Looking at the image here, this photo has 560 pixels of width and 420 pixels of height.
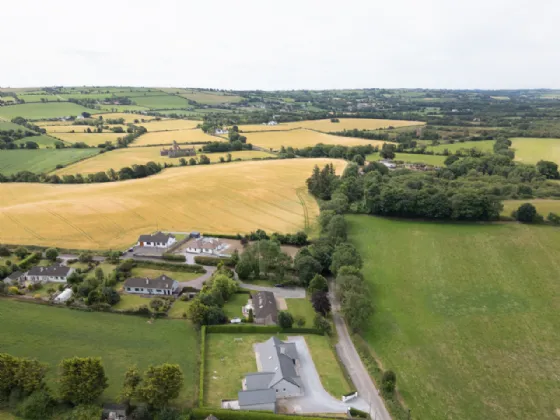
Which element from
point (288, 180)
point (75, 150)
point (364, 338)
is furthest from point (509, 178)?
point (75, 150)

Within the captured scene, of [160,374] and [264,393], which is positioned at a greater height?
[160,374]

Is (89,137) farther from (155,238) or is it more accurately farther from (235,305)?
(235,305)

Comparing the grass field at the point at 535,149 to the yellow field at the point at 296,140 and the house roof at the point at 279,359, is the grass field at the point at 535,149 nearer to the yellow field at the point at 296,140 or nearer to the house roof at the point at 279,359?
the yellow field at the point at 296,140

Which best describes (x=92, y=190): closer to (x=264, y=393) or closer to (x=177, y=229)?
(x=177, y=229)

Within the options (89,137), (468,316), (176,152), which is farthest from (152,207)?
(89,137)

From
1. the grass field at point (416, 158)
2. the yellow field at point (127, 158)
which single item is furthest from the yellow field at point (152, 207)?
the grass field at point (416, 158)

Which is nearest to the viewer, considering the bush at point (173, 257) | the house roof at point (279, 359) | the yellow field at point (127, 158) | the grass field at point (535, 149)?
the house roof at point (279, 359)
